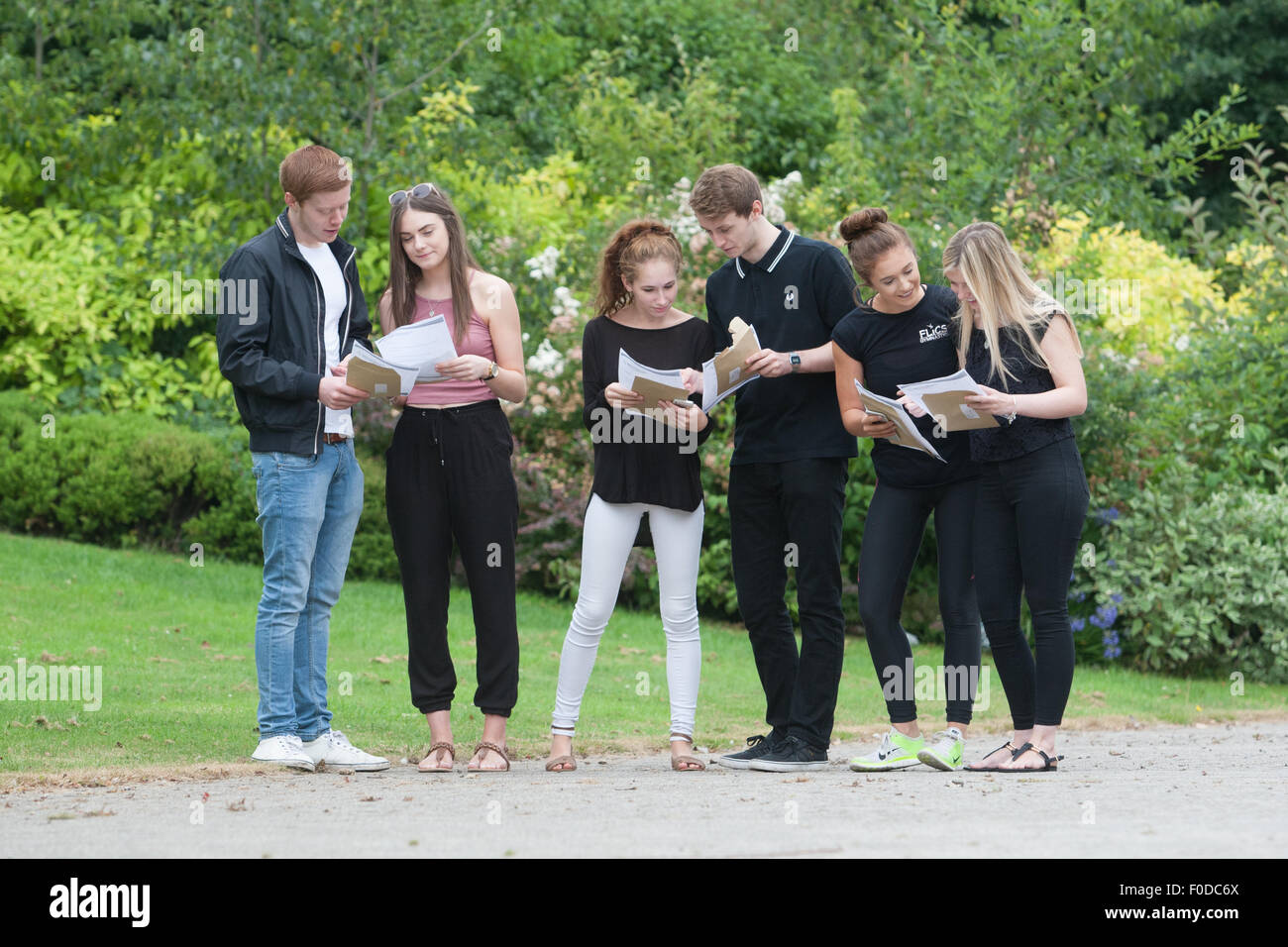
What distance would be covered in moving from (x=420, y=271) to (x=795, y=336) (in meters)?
1.46

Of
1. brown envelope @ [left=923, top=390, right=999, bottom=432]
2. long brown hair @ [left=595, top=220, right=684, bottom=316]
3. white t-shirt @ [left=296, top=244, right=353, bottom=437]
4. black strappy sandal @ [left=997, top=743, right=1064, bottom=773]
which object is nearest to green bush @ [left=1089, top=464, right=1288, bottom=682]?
black strappy sandal @ [left=997, top=743, right=1064, bottom=773]

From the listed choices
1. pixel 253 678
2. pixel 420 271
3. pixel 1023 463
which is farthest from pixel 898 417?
pixel 253 678

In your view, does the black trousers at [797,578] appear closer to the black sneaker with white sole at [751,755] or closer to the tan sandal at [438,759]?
the black sneaker with white sole at [751,755]

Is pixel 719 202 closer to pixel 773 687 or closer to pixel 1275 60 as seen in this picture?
pixel 773 687

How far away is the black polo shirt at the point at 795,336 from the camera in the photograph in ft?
18.7

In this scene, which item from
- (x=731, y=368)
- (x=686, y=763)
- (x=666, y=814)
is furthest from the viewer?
(x=686, y=763)

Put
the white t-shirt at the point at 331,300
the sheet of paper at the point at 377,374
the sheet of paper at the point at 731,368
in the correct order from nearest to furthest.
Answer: the sheet of paper at the point at 377,374 → the sheet of paper at the point at 731,368 → the white t-shirt at the point at 331,300

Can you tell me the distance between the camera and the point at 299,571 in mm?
5582

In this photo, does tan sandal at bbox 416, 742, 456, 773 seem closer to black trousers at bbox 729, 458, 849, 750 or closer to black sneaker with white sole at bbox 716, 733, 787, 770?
black sneaker with white sole at bbox 716, 733, 787, 770

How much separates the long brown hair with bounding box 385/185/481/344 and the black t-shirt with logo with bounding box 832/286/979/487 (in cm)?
141

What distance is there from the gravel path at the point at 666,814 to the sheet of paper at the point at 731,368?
1.40m

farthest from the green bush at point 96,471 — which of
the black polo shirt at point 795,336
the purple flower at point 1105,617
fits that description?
the black polo shirt at point 795,336

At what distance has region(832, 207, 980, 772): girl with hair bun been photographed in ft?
18.4

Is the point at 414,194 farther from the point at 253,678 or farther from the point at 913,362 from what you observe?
the point at 253,678
